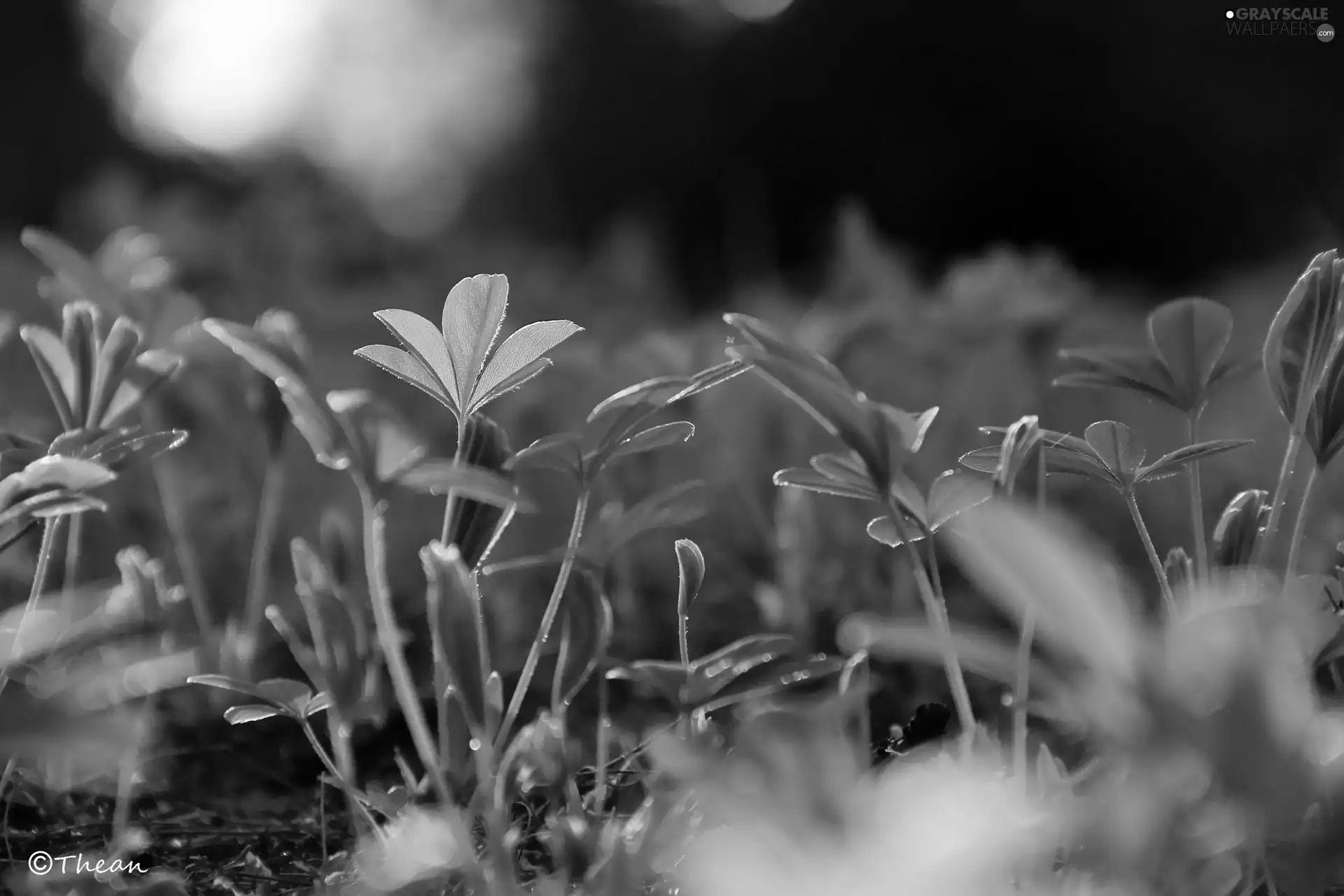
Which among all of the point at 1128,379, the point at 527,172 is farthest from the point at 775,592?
the point at 527,172

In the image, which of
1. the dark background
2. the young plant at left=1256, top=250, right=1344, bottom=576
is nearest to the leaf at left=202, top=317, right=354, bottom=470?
the young plant at left=1256, top=250, right=1344, bottom=576

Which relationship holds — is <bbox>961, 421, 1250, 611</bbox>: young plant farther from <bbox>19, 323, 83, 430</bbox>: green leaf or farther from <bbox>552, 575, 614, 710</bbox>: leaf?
<bbox>19, 323, 83, 430</bbox>: green leaf

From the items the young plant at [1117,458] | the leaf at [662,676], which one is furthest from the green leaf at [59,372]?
the young plant at [1117,458]

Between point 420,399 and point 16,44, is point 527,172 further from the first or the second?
point 420,399

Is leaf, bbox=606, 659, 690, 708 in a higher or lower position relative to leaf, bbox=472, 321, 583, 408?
lower

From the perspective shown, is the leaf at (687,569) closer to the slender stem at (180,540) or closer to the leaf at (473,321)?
the leaf at (473,321)

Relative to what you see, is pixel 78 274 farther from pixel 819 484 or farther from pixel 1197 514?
pixel 1197 514
